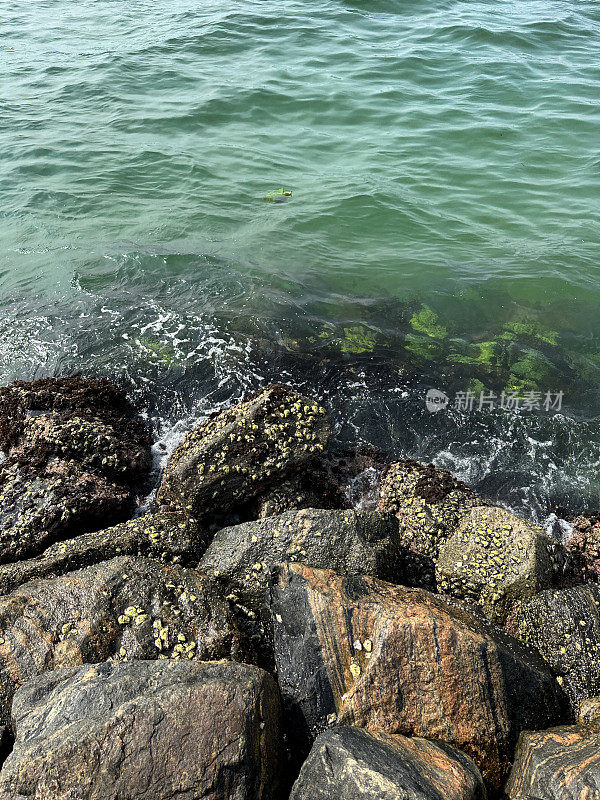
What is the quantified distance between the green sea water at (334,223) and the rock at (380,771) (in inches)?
159

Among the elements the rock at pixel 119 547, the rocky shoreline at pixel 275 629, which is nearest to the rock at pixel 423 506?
the rocky shoreline at pixel 275 629

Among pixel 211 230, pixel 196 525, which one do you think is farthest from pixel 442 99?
pixel 196 525

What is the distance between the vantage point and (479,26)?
21531 mm

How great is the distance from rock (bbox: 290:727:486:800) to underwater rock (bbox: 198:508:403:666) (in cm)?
157

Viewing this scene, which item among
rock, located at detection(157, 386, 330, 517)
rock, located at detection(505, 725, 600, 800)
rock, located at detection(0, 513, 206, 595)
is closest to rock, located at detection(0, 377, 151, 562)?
rock, located at detection(0, 513, 206, 595)

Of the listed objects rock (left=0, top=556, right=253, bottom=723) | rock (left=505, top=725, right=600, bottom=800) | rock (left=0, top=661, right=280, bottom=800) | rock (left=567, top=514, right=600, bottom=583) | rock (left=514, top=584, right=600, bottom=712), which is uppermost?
rock (left=0, top=661, right=280, bottom=800)

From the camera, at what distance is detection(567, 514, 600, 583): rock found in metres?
6.21

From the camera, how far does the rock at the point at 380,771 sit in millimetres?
3332

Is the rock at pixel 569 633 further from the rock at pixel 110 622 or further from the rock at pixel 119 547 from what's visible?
the rock at pixel 119 547

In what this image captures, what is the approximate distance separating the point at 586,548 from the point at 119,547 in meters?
5.22

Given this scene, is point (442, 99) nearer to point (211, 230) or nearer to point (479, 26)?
point (479, 26)

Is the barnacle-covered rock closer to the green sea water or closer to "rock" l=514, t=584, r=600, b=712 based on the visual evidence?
the green sea water

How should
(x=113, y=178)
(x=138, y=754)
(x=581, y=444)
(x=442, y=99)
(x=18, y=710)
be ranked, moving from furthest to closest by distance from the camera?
(x=442, y=99), (x=113, y=178), (x=581, y=444), (x=18, y=710), (x=138, y=754)

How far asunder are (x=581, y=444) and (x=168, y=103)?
16.8m
